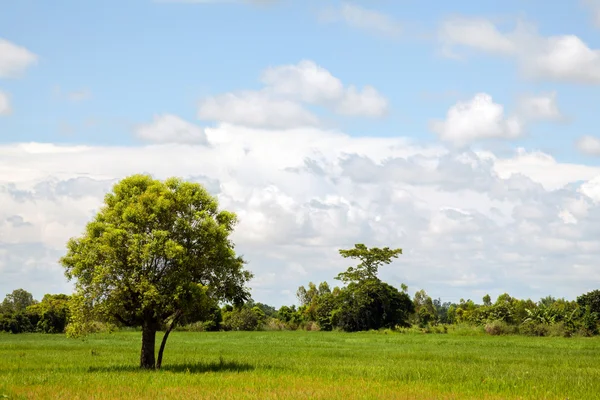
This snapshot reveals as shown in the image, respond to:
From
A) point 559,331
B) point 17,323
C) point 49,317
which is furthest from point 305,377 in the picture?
point 17,323

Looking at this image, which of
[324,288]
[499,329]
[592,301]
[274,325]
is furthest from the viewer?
[324,288]

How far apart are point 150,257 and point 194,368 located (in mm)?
6782

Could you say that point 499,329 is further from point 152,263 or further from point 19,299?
point 19,299

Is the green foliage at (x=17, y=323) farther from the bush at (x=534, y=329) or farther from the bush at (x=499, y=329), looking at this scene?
the bush at (x=534, y=329)

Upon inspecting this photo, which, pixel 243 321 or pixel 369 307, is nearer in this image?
pixel 369 307

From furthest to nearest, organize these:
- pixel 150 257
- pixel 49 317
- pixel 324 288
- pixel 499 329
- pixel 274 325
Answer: pixel 324 288 → pixel 274 325 → pixel 49 317 → pixel 499 329 → pixel 150 257

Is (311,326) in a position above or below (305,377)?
above

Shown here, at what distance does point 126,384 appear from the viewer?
28.5m

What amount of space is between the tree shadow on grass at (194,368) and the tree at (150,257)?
1119 millimetres

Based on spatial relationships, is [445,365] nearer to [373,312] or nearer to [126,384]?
[126,384]

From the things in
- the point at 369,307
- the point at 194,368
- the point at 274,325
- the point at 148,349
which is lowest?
the point at 194,368

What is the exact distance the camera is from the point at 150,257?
34969 mm

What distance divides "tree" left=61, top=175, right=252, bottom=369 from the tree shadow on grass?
3.67 ft

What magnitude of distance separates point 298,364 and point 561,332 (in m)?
55.5
